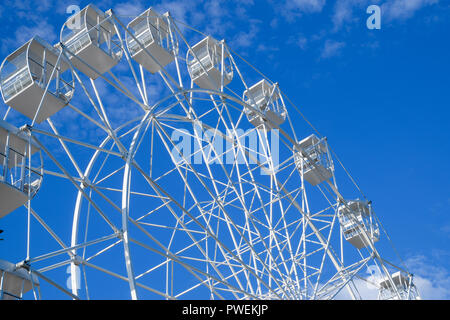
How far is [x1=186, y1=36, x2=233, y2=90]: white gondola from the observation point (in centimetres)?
2267

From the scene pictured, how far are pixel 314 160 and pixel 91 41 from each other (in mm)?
11214

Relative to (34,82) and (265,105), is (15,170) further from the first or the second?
(265,105)

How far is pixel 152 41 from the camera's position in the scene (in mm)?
20859

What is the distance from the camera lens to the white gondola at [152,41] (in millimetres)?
20406

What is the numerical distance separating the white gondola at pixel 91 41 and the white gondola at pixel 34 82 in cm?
141

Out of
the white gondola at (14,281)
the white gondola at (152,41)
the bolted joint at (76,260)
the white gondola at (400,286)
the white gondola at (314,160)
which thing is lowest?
the white gondola at (14,281)

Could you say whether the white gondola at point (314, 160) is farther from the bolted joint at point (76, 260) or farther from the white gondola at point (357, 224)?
the bolted joint at point (76, 260)

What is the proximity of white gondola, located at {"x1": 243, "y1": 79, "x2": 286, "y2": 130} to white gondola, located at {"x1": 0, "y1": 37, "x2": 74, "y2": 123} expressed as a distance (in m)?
8.94

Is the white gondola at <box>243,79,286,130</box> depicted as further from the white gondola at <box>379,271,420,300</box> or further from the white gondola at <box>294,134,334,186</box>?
the white gondola at <box>379,271,420,300</box>

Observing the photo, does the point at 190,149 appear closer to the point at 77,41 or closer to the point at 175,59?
the point at 175,59

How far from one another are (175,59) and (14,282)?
10.7 metres

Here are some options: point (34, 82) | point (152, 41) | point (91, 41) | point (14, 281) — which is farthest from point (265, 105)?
point (14, 281)

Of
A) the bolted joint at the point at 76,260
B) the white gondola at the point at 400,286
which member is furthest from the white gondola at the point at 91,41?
the white gondola at the point at 400,286

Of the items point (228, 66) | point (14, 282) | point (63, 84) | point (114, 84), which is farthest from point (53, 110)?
point (228, 66)
